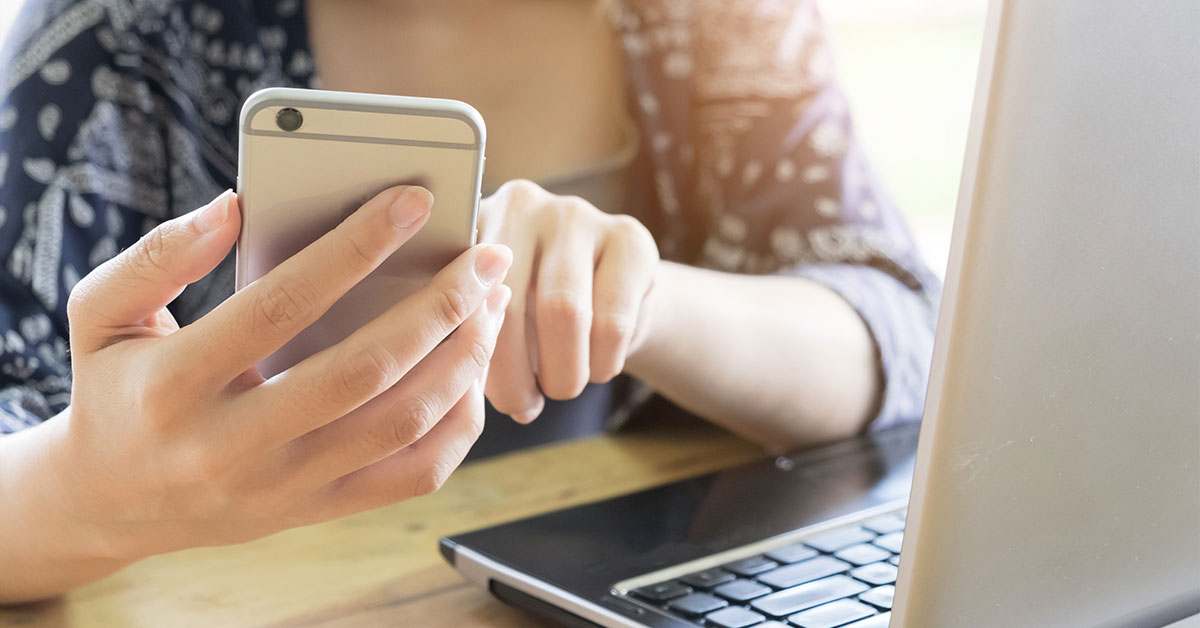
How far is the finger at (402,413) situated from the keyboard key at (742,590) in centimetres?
14

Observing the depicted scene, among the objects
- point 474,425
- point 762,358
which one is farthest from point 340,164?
point 762,358

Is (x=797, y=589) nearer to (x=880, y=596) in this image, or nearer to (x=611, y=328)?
(x=880, y=596)

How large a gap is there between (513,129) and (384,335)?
560 millimetres

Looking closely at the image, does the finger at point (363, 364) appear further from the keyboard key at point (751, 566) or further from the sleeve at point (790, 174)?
the sleeve at point (790, 174)

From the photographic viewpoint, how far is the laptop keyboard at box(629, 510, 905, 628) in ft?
1.32

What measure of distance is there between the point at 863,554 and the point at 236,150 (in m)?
0.56

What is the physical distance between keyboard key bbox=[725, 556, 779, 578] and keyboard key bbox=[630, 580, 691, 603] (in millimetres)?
31

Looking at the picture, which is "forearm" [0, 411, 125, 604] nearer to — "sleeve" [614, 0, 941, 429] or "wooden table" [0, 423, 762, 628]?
"wooden table" [0, 423, 762, 628]

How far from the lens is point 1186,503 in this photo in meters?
0.37

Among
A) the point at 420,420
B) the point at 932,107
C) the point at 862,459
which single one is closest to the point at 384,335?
the point at 420,420

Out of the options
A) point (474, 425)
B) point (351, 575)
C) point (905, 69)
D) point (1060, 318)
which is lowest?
point (351, 575)

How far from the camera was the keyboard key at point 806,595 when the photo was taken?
1.34 ft

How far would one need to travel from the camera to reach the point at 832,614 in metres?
0.40

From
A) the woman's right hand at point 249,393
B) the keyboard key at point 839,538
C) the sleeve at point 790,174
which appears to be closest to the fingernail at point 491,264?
the woman's right hand at point 249,393
